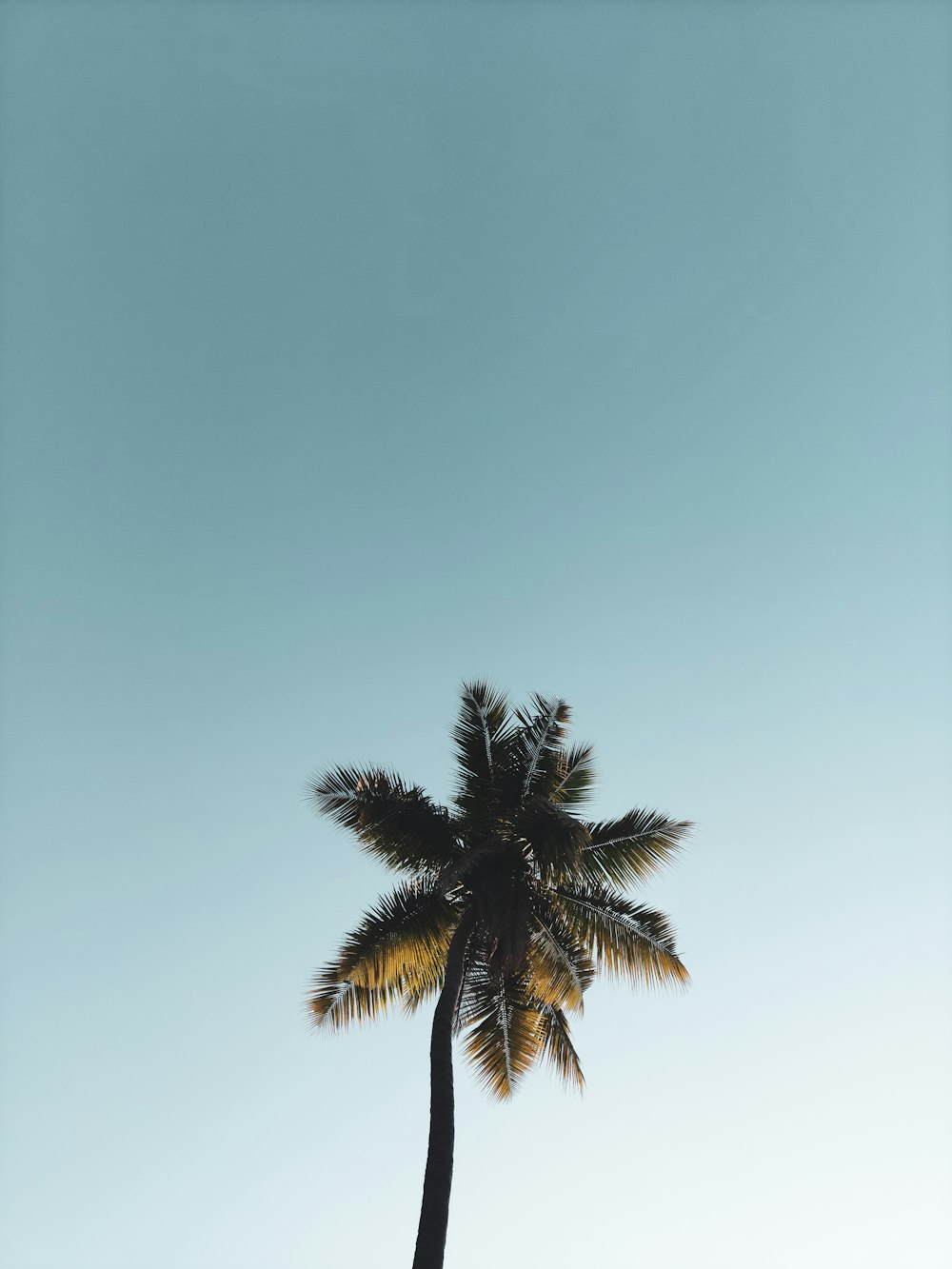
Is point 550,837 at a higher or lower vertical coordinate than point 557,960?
higher

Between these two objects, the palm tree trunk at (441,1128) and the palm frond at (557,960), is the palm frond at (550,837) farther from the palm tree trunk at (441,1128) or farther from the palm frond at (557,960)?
the palm tree trunk at (441,1128)

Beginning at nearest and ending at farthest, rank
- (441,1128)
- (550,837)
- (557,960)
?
1. (441,1128)
2. (550,837)
3. (557,960)

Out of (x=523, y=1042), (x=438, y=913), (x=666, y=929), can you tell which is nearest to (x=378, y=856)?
(x=438, y=913)

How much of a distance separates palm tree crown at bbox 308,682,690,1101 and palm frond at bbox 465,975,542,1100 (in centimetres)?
3

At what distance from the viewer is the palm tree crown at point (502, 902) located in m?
17.4

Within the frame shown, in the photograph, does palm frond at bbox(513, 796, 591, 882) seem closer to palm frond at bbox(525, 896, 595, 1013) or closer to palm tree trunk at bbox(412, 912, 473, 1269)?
palm frond at bbox(525, 896, 595, 1013)

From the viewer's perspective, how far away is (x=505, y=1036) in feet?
60.3

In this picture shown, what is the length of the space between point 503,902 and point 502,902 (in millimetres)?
24

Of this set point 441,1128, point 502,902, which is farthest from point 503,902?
point 441,1128

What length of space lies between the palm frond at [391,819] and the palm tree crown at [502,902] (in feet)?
0.08

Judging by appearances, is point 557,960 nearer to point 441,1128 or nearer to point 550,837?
point 550,837

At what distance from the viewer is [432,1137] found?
14648 mm

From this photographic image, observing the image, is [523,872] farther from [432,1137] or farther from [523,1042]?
[432,1137]

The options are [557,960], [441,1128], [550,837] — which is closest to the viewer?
[441,1128]
